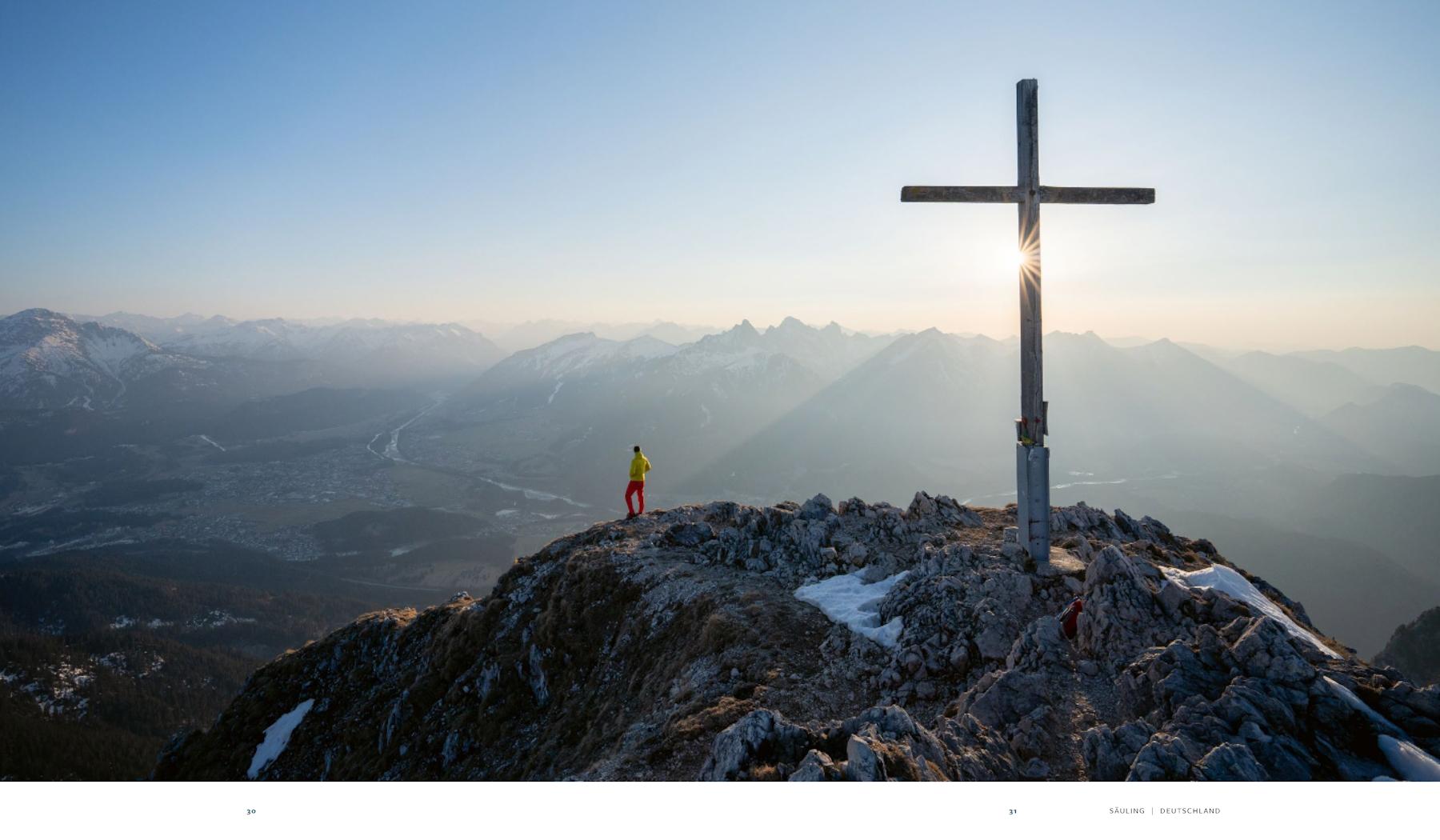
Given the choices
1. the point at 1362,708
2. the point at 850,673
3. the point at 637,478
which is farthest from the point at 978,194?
the point at 637,478

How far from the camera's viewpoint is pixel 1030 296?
12117 mm

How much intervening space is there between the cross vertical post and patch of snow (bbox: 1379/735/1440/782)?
18.6 feet

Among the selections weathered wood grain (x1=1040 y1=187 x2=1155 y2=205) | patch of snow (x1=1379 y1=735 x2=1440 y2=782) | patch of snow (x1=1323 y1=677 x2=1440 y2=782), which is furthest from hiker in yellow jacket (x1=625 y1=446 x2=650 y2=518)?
patch of snow (x1=1379 y1=735 x2=1440 y2=782)

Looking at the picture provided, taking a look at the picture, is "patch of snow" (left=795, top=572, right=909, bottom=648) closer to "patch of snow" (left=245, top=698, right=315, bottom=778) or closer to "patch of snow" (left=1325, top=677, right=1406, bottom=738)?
"patch of snow" (left=1325, top=677, right=1406, bottom=738)

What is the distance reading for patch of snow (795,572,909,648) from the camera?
13.6 m

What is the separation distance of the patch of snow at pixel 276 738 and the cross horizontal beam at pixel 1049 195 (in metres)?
34.1

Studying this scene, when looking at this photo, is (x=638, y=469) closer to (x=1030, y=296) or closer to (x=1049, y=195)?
(x=1030, y=296)

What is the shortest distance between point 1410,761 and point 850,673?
25.7 feet

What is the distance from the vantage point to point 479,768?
1802 centimetres

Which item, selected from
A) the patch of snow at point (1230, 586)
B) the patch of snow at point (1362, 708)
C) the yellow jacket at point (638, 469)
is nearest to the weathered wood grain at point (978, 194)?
the patch of snow at point (1230, 586)

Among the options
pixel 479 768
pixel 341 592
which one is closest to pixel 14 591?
pixel 341 592

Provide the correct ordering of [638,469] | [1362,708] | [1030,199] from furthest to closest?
[638,469]
[1030,199]
[1362,708]

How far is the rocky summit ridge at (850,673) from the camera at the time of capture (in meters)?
7.61

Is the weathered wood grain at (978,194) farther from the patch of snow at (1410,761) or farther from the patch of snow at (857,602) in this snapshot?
the patch of snow at (1410,761)
